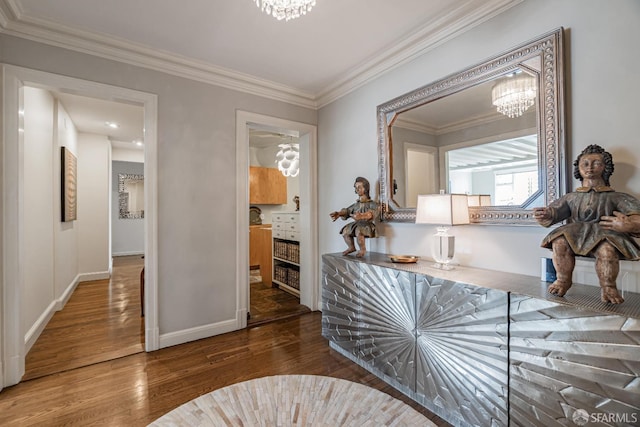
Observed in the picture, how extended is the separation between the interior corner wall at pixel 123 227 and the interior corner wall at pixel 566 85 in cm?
743

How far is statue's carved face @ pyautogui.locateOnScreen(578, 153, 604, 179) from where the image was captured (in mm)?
1361

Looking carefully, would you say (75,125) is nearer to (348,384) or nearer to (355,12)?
(355,12)

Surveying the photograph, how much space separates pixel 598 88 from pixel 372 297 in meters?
1.78

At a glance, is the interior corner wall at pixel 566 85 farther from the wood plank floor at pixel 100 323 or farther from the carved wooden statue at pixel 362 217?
the wood plank floor at pixel 100 323

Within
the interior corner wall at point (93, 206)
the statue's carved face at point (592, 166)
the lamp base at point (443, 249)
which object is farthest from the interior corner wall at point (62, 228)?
the statue's carved face at point (592, 166)

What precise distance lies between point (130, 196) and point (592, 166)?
29.6ft

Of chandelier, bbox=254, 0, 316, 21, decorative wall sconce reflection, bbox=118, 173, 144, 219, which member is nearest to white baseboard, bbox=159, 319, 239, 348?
chandelier, bbox=254, 0, 316, 21

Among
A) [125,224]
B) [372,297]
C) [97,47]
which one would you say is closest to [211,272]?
[372,297]

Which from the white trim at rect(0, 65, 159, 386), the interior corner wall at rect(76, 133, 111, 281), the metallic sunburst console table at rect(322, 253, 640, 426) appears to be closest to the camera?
the metallic sunburst console table at rect(322, 253, 640, 426)

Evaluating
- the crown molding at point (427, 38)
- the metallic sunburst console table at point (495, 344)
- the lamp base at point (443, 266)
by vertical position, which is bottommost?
the metallic sunburst console table at point (495, 344)

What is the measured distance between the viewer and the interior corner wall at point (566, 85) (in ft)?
4.55

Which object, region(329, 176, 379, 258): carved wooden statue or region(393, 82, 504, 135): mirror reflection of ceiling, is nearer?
region(393, 82, 504, 135): mirror reflection of ceiling

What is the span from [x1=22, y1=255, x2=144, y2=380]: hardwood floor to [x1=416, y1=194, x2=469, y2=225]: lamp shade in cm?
271

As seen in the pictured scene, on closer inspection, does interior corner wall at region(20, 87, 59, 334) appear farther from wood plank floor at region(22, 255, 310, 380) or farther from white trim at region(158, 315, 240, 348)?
white trim at region(158, 315, 240, 348)
